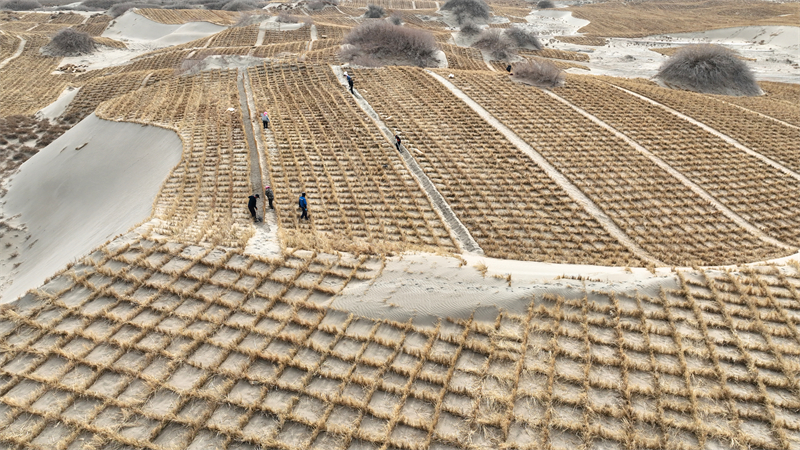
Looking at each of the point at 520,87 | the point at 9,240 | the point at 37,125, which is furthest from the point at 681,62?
the point at 37,125

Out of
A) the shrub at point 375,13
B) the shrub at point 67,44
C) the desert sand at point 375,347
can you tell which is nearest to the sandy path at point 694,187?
the desert sand at point 375,347

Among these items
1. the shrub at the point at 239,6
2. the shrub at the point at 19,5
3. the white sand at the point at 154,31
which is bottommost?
the white sand at the point at 154,31

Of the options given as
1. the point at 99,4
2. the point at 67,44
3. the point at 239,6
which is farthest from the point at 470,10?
the point at 99,4

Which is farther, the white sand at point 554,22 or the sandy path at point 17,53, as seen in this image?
the white sand at point 554,22

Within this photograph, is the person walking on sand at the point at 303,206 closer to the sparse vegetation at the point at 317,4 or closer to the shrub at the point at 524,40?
the shrub at the point at 524,40

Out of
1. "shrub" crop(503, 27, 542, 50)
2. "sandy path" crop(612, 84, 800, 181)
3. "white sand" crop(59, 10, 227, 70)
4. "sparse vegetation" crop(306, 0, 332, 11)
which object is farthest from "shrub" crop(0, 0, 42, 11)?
"sandy path" crop(612, 84, 800, 181)

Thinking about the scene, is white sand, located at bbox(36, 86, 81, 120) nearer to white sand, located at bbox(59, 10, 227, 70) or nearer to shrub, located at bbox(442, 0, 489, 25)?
white sand, located at bbox(59, 10, 227, 70)

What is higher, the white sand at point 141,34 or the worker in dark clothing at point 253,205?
the white sand at point 141,34
